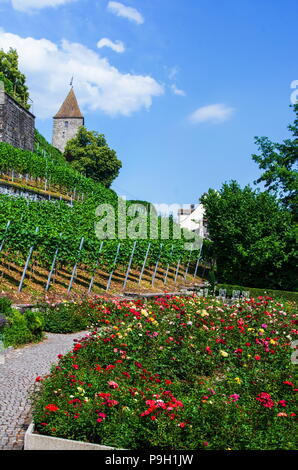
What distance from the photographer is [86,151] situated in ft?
227

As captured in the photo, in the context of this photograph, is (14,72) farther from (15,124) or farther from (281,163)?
(281,163)

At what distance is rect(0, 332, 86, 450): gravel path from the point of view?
234 inches

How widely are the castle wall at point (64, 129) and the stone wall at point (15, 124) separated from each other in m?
28.2

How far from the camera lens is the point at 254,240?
28.0m

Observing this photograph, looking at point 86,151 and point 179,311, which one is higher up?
point 86,151

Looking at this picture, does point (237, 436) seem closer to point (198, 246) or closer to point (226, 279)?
point (226, 279)

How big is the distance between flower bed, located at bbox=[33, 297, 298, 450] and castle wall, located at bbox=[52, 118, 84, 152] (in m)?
73.0

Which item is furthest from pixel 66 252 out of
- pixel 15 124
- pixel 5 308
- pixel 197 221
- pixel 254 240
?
pixel 197 221

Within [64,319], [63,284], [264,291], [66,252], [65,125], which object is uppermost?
[65,125]

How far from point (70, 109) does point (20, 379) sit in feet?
261

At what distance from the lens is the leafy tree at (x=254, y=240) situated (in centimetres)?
2742

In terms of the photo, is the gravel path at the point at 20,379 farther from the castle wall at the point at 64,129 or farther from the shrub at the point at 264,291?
the castle wall at the point at 64,129

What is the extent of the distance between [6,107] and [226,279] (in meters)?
29.5
